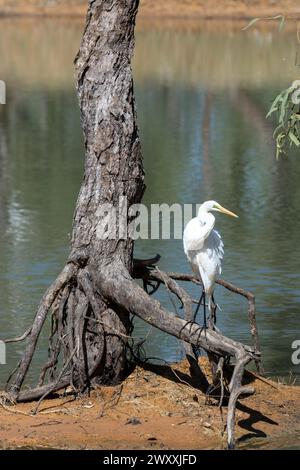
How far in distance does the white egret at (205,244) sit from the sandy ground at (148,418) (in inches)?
27.2

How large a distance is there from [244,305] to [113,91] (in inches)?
142

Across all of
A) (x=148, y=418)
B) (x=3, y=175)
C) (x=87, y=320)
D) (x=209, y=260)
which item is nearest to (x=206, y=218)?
(x=209, y=260)

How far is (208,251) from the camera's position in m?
7.89

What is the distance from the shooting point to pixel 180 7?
4153 centimetres

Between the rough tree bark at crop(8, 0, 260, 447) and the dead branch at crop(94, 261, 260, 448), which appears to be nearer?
the dead branch at crop(94, 261, 260, 448)

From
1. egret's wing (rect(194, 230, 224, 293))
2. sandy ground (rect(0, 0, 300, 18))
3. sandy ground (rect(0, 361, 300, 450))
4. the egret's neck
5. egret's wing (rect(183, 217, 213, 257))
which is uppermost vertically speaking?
sandy ground (rect(0, 0, 300, 18))

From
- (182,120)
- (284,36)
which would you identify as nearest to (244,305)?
(182,120)

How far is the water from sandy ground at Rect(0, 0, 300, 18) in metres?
3.36

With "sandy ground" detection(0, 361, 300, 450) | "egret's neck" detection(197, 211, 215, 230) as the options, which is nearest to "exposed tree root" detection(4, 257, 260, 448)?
"sandy ground" detection(0, 361, 300, 450)

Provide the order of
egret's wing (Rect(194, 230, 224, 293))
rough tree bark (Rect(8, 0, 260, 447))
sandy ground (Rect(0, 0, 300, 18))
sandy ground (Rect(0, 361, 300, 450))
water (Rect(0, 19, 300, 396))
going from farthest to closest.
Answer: sandy ground (Rect(0, 0, 300, 18))
water (Rect(0, 19, 300, 396))
rough tree bark (Rect(8, 0, 260, 447))
egret's wing (Rect(194, 230, 224, 293))
sandy ground (Rect(0, 361, 300, 450))

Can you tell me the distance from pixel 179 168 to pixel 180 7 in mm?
24181

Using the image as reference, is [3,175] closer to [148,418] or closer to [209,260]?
[209,260]

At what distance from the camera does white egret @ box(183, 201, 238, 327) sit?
7777 mm

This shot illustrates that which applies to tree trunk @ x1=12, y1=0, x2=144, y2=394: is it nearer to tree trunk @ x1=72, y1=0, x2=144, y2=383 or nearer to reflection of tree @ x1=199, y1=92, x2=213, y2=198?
tree trunk @ x1=72, y1=0, x2=144, y2=383
